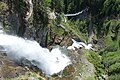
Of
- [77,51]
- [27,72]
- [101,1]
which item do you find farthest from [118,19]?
[27,72]

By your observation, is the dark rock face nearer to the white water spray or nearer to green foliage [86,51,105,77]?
the white water spray

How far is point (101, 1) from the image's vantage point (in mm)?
130625

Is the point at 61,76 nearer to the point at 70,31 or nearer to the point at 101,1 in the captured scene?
the point at 70,31

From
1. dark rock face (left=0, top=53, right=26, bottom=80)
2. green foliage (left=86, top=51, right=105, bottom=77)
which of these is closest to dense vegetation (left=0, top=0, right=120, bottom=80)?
green foliage (left=86, top=51, right=105, bottom=77)

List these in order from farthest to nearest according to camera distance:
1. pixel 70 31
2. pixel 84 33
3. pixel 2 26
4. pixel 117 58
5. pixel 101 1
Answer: pixel 101 1 < pixel 84 33 < pixel 70 31 < pixel 117 58 < pixel 2 26

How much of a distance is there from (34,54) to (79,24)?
4312 cm

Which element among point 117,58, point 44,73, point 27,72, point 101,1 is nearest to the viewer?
point 27,72

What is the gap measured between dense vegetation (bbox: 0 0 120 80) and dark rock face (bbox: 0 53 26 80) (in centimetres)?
1253

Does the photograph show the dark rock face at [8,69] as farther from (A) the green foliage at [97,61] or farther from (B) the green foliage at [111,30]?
(B) the green foliage at [111,30]

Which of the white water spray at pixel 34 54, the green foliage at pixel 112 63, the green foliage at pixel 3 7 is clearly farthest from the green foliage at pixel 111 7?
the green foliage at pixel 3 7

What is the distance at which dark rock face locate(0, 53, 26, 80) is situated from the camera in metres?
69.2

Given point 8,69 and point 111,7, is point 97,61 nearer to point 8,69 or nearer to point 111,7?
point 8,69

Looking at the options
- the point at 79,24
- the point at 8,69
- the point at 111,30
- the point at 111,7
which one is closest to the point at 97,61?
the point at 79,24

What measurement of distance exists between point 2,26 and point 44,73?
16822 mm
